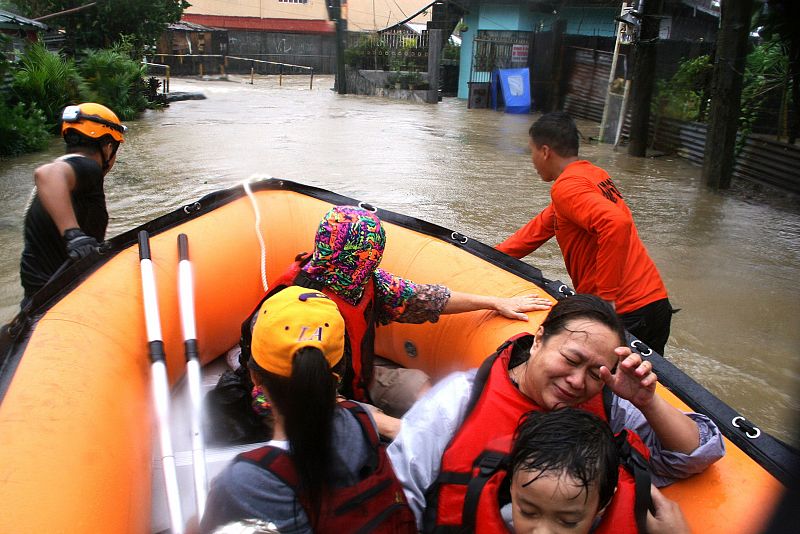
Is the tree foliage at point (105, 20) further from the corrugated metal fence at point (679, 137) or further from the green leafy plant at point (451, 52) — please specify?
the corrugated metal fence at point (679, 137)

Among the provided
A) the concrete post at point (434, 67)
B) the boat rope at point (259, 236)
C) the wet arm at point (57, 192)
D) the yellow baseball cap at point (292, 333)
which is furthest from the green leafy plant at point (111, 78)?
the yellow baseball cap at point (292, 333)

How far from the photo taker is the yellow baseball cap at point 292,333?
1.38 m

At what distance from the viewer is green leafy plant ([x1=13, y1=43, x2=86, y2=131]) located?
1059cm

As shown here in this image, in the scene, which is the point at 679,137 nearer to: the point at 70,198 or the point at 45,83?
the point at 70,198

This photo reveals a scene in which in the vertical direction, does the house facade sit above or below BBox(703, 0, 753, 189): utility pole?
above

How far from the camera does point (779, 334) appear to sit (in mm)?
4465

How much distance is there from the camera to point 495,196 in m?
7.88

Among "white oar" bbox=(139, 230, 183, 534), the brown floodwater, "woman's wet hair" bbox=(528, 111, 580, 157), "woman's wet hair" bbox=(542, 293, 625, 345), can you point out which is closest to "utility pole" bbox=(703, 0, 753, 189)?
the brown floodwater

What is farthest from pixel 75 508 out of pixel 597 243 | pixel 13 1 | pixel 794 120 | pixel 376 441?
pixel 13 1

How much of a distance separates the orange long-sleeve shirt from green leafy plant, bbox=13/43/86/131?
33.4ft

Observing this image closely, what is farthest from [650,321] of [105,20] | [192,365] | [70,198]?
[105,20]

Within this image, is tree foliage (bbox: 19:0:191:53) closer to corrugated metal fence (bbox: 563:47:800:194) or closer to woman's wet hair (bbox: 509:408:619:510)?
corrugated metal fence (bbox: 563:47:800:194)

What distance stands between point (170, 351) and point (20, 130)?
8.72m

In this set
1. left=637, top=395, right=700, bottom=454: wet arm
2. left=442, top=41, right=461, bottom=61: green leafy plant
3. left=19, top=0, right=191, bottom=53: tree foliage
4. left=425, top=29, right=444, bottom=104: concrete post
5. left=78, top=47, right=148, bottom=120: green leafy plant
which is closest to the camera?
left=637, top=395, right=700, bottom=454: wet arm
